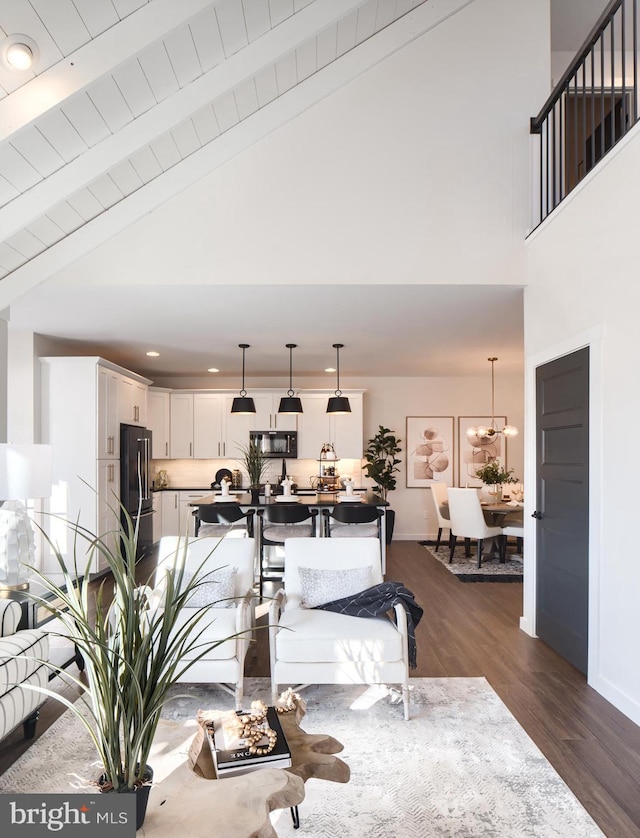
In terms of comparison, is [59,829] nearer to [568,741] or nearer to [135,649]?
[135,649]

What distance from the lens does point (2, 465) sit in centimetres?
414

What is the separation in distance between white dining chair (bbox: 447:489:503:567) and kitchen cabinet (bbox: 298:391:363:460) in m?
2.27

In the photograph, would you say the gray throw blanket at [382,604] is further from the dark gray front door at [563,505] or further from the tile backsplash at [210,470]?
the tile backsplash at [210,470]

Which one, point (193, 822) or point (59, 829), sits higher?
point (59, 829)

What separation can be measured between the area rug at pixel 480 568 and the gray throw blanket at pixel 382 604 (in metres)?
3.22

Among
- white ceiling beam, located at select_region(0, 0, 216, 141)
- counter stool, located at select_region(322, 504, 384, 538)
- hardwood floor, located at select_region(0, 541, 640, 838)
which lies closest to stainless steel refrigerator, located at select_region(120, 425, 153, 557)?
counter stool, located at select_region(322, 504, 384, 538)

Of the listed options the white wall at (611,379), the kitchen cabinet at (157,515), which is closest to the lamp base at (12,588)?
the white wall at (611,379)

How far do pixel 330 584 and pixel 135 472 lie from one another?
14.6ft

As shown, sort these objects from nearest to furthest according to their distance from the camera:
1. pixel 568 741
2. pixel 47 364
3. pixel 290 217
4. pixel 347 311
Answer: pixel 568 741 < pixel 290 217 < pixel 347 311 < pixel 47 364

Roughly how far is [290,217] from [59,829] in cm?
411

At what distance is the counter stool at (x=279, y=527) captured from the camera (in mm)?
5996

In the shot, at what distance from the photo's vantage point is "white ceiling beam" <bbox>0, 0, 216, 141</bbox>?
2.89 m

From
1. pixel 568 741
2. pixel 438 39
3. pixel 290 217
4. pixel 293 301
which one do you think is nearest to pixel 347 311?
pixel 293 301

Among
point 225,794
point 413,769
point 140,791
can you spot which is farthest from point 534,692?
point 140,791
